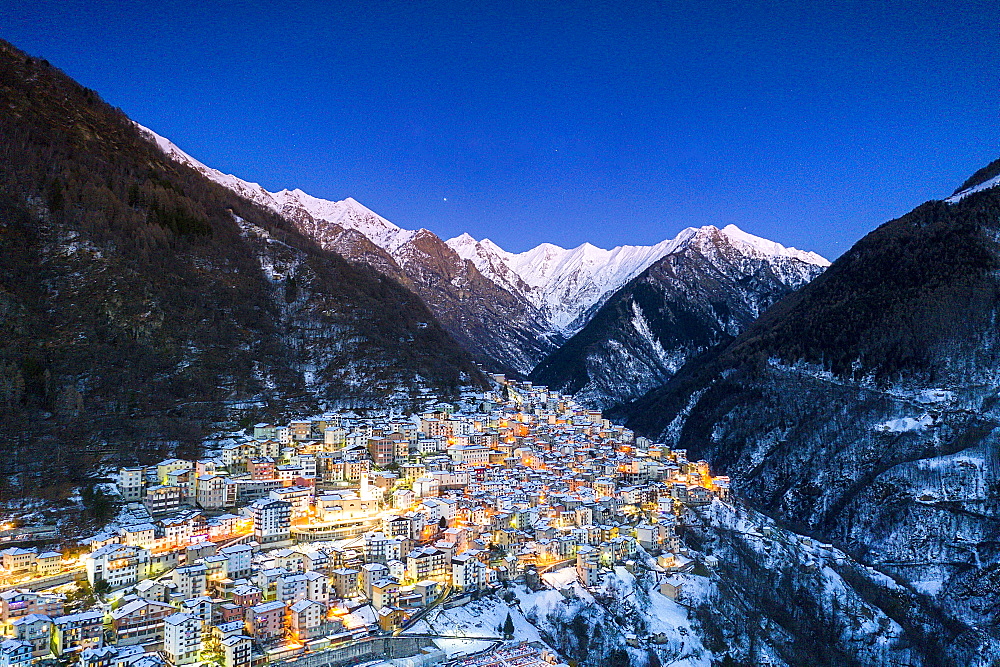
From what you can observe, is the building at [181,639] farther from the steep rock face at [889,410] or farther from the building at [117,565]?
the steep rock face at [889,410]

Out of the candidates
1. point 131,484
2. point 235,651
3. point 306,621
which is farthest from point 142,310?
point 235,651

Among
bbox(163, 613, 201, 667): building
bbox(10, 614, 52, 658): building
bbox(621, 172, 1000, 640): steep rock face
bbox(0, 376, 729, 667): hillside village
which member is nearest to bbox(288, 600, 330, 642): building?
bbox(0, 376, 729, 667): hillside village

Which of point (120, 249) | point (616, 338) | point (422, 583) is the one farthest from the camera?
point (616, 338)

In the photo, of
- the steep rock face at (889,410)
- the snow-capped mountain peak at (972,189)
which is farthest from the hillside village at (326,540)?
the snow-capped mountain peak at (972,189)

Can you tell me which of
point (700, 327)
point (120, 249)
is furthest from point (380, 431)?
point (700, 327)

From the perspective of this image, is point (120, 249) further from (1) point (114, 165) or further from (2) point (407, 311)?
(2) point (407, 311)
